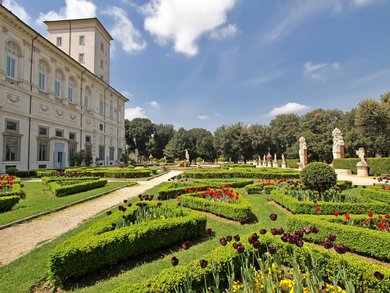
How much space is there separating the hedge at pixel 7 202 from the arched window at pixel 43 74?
74.8 feet

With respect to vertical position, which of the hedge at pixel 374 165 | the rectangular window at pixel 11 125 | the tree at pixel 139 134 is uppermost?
the tree at pixel 139 134

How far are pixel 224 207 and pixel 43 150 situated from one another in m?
26.8

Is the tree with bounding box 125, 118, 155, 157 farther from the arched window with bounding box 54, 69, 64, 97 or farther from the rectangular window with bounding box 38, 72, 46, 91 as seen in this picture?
the rectangular window with bounding box 38, 72, 46, 91

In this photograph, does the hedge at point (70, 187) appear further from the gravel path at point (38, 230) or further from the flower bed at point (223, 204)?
the flower bed at point (223, 204)

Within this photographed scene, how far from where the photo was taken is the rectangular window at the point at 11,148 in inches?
820

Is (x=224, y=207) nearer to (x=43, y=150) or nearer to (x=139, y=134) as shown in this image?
(x=43, y=150)

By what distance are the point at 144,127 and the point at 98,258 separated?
198 ft

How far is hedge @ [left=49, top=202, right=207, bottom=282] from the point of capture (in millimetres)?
3471

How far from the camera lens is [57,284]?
3.46m

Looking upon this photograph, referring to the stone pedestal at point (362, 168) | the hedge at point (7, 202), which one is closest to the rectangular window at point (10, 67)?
the hedge at point (7, 202)

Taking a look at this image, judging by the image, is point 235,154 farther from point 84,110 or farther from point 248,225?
point 248,225

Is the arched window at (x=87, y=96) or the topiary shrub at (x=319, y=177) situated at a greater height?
the arched window at (x=87, y=96)

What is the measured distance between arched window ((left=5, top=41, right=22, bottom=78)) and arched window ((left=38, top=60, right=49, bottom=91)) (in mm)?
3088

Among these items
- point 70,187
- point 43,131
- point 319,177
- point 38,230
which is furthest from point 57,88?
point 319,177
